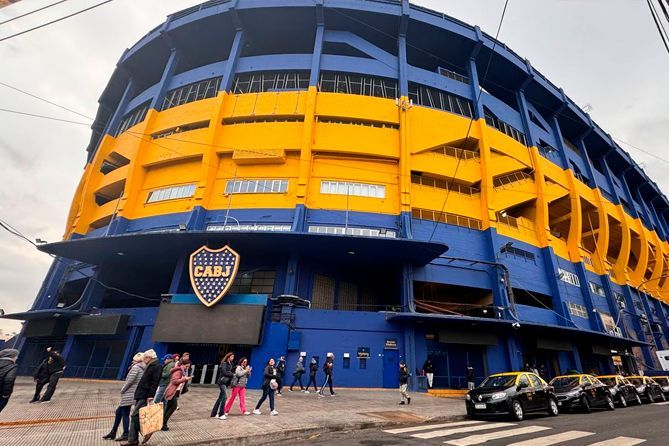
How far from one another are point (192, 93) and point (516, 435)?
32.4 meters

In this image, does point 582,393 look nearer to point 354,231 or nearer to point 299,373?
point 299,373

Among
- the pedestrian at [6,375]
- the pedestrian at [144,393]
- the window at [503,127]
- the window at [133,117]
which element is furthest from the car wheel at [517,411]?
the window at [133,117]

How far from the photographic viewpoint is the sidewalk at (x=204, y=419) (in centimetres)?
630

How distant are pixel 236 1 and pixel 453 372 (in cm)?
3339

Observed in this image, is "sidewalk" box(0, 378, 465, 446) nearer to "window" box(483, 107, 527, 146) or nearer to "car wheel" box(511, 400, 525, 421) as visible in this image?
"car wheel" box(511, 400, 525, 421)

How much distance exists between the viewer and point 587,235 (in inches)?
1396

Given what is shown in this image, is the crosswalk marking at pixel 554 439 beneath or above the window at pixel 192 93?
beneath

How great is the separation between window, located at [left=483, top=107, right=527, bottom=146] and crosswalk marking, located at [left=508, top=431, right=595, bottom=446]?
2665 cm

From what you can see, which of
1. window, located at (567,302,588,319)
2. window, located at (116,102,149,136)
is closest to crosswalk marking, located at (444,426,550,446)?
window, located at (567,302,588,319)

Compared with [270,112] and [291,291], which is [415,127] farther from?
[291,291]

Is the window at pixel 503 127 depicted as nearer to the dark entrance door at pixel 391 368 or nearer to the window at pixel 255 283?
the dark entrance door at pixel 391 368

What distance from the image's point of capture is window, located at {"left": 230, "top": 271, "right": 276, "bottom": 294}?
2127 centimetres

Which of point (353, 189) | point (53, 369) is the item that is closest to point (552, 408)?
point (353, 189)

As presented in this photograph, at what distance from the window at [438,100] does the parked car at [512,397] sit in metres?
22.2
